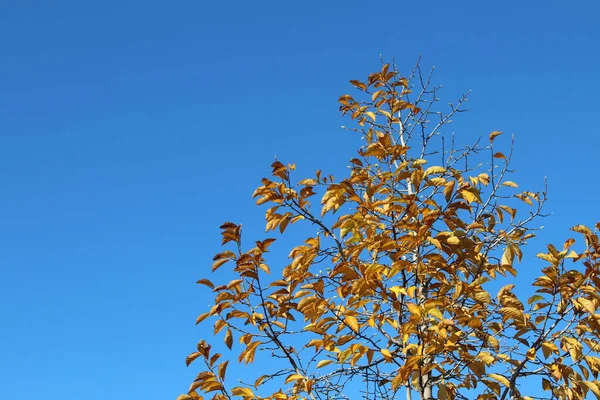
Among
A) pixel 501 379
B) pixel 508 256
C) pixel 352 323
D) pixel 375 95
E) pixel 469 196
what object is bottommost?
pixel 501 379

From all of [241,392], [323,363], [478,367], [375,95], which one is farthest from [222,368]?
[375,95]

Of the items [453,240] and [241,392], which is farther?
[241,392]

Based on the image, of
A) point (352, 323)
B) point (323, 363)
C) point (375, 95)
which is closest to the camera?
point (352, 323)

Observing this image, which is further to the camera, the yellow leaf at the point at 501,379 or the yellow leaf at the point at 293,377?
the yellow leaf at the point at 293,377

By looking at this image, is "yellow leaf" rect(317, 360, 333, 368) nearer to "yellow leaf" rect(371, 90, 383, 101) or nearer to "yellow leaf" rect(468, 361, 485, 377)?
"yellow leaf" rect(468, 361, 485, 377)

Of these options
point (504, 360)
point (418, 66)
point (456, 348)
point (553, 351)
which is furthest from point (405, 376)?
point (418, 66)

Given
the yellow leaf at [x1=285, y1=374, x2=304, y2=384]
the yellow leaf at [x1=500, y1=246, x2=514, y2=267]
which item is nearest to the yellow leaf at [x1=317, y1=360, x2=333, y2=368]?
the yellow leaf at [x1=285, y1=374, x2=304, y2=384]

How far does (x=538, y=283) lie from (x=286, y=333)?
1254 millimetres

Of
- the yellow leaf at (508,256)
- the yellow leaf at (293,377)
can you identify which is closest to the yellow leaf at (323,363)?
the yellow leaf at (293,377)

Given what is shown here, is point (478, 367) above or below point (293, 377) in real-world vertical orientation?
below

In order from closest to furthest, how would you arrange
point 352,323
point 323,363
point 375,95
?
1. point 352,323
2. point 323,363
3. point 375,95

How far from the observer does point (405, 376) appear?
270 cm

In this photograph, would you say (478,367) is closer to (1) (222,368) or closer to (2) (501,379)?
(2) (501,379)

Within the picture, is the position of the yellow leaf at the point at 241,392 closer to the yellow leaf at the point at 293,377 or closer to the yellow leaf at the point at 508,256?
the yellow leaf at the point at 293,377
